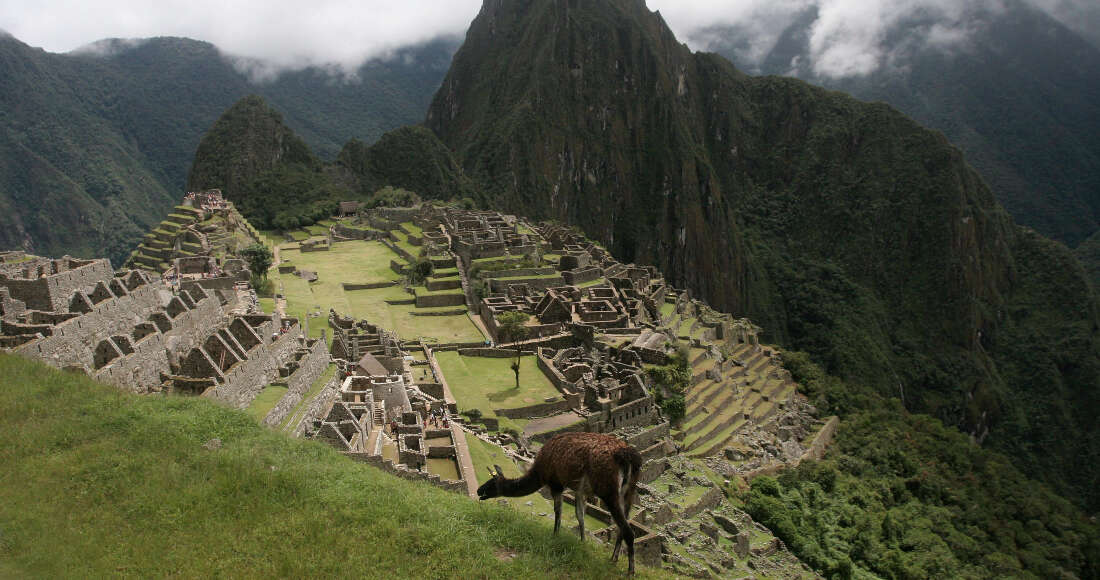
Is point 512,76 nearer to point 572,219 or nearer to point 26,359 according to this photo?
point 572,219

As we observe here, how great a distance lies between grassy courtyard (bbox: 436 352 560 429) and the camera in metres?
27.0

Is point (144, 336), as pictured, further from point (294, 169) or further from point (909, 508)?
point (294, 169)

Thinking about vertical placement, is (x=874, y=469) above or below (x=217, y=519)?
below

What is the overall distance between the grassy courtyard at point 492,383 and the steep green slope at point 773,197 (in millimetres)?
70971

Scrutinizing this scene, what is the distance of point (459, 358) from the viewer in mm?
32969

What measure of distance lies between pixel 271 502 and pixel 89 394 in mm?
5285

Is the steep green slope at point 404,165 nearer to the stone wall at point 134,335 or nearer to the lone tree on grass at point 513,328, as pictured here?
the lone tree on grass at point 513,328

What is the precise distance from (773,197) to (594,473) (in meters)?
170

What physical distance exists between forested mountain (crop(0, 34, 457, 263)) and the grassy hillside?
197ft

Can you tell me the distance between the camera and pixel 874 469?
36.5 metres

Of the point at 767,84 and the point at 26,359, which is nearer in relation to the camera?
the point at 26,359

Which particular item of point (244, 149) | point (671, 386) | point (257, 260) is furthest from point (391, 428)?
point (244, 149)

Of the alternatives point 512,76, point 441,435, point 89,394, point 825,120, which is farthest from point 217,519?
point 825,120

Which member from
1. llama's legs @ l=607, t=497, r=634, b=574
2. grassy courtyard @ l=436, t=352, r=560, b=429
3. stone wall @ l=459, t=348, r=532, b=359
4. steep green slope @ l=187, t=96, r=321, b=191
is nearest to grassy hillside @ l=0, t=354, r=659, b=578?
llama's legs @ l=607, t=497, r=634, b=574
